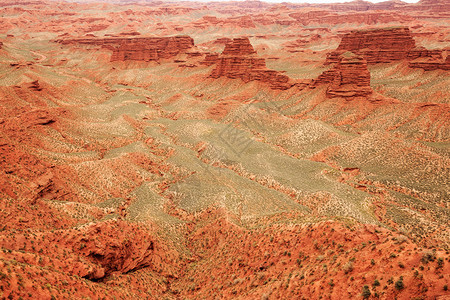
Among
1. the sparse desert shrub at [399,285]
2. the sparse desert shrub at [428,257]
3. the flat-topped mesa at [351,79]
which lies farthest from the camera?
the flat-topped mesa at [351,79]

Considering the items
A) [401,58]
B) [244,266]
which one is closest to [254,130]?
[244,266]

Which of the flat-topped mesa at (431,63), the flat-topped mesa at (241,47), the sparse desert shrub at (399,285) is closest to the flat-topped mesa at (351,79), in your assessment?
the flat-topped mesa at (241,47)

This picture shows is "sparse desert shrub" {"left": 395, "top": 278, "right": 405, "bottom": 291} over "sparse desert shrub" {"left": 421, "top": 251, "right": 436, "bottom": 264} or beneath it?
beneath

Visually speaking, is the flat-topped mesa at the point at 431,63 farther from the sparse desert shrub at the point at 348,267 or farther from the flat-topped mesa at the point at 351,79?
the sparse desert shrub at the point at 348,267

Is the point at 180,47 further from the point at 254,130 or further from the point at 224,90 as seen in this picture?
the point at 254,130

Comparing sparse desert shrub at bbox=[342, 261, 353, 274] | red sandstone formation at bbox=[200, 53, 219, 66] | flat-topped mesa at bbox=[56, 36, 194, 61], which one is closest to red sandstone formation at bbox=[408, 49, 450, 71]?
red sandstone formation at bbox=[200, 53, 219, 66]

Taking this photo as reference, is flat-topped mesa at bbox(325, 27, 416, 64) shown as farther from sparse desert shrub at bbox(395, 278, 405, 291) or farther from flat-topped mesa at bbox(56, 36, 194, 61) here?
sparse desert shrub at bbox(395, 278, 405, 291)
